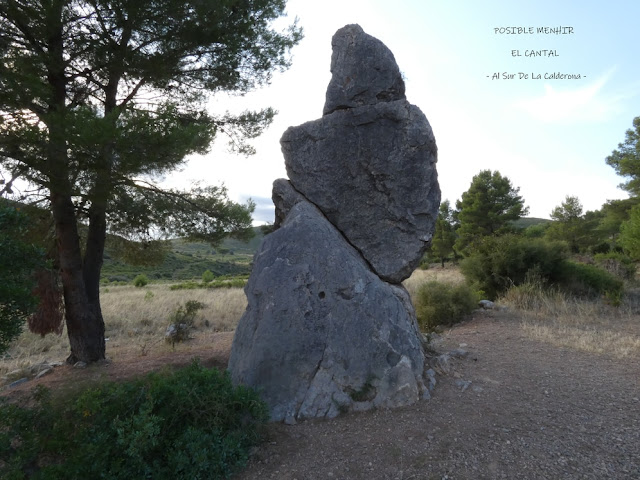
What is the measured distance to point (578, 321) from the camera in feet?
29.1

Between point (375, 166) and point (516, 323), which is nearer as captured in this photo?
point (375, 166)

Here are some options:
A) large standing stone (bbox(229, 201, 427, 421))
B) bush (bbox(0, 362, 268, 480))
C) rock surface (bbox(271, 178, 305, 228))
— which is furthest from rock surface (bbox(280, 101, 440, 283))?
bush (bbox(0, 362, 268, 480))

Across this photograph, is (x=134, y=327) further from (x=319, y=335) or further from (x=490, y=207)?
(x=490, y=207)

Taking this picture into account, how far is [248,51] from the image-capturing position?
729 cm

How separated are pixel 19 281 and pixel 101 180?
2.71 meters

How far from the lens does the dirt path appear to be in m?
3.26

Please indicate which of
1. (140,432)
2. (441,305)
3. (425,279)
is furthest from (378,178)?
(425,279)

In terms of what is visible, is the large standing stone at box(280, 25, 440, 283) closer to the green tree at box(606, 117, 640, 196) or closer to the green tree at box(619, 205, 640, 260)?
the green tree at box(619, 205, 640, 260)

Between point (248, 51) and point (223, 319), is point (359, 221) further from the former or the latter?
point (223, 319)

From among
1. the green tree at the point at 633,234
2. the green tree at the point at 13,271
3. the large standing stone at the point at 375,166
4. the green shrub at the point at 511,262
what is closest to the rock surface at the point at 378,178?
the large standing stone at the point at 375,166

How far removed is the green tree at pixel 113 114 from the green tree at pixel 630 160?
65.1 feet

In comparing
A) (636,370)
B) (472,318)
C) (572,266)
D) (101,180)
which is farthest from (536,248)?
(101,180)

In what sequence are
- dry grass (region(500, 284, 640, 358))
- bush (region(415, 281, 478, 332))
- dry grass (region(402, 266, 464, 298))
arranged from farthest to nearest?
dry grass (region(402, 266, 464, 298)) < bush (region(415, 281, 478, 332)) < dry grass (region(500, 284, 640, 358))

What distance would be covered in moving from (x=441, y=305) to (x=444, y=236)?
78.5 feet
